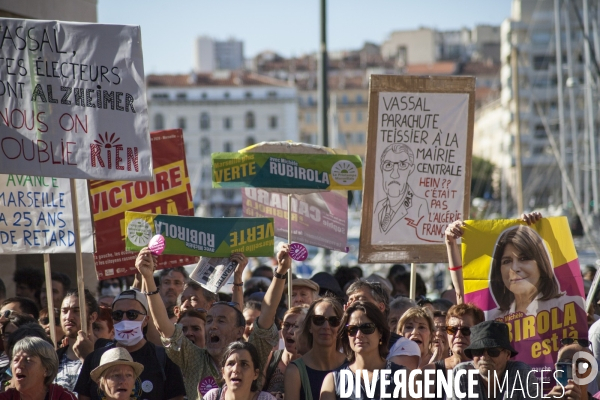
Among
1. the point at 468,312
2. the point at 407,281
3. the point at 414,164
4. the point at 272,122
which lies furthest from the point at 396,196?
the point at 272,122

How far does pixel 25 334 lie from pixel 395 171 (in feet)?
11.8

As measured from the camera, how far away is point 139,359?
6.62 m

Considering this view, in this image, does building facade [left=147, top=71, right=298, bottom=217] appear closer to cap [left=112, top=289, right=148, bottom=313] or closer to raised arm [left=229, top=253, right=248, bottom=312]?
raised arm [left=229, top=253, right=248, bottom=312]

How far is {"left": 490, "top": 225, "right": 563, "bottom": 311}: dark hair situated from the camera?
716 cm

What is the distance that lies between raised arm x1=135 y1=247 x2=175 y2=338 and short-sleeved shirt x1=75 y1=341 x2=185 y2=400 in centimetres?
20

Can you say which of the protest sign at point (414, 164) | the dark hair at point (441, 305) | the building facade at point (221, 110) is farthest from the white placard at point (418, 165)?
the building facade at point (221, 110)

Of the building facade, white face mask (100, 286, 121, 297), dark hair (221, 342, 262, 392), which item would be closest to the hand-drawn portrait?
dark hair (221, 342, 262, 392)

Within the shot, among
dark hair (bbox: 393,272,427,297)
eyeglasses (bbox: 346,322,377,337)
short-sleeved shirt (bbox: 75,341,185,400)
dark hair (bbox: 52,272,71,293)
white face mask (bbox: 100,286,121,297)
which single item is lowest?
white face mask (bbox: 100,286,121,297)

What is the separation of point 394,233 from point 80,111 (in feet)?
9.52

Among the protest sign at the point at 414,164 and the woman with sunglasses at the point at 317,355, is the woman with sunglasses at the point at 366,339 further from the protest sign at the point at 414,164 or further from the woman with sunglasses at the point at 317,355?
the protest sign at the point at 414,164

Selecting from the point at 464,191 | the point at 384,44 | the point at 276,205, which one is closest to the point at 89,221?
the point at 276,205

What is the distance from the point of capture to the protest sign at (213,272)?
7.77 m

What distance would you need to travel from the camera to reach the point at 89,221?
9.65m

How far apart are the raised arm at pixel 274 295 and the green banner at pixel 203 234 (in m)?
1.28
